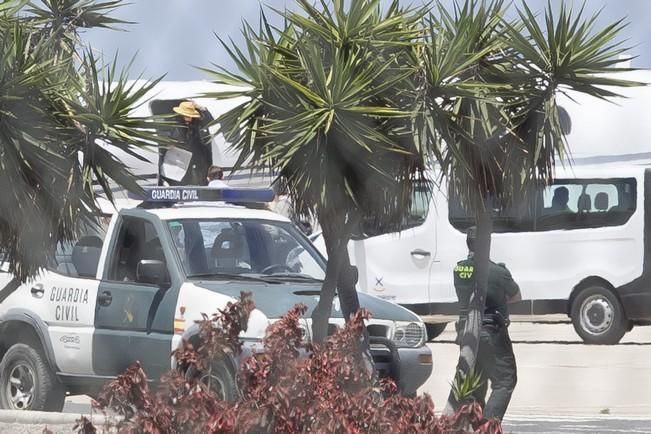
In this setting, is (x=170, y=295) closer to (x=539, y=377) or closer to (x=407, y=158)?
(x=407, y=158)

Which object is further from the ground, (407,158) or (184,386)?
(407,158)

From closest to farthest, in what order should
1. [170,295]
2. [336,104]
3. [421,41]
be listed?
1. [336,104]
2. [421,41]
3. [170,295]

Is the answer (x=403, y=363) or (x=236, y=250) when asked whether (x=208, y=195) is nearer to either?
(x=236, y=250)

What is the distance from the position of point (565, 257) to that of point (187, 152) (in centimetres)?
804

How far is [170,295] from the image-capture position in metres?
7.84

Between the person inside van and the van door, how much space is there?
1.23 m

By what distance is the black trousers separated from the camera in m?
7.56

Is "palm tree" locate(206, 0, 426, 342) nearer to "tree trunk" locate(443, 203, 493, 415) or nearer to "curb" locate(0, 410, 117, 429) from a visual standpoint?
"tree trunk" locate(443, 203, 493, 415)

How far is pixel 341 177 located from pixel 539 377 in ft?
24.5

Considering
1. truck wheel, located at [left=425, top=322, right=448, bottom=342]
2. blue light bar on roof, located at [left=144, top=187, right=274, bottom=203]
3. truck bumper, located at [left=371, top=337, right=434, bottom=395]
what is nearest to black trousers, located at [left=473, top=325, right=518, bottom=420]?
truck bumper, located at [left=371, top=337, right=434, bottom=395]

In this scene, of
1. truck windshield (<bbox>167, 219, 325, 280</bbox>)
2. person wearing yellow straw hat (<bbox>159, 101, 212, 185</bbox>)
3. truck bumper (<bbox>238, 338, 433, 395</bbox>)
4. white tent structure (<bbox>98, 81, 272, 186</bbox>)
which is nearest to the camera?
white tent structure (<bbox>98, 81, 272, 186</bbox>)

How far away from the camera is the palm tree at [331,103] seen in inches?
157

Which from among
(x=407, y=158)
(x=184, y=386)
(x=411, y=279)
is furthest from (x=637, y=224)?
(x=184, y=386)

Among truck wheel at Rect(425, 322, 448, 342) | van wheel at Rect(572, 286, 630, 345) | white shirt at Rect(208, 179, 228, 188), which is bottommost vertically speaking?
truck wheel at Rect(425, 322, 448, 342)
